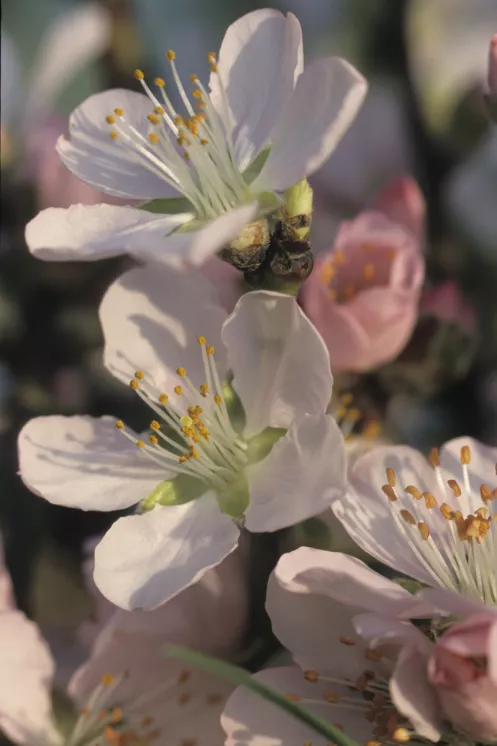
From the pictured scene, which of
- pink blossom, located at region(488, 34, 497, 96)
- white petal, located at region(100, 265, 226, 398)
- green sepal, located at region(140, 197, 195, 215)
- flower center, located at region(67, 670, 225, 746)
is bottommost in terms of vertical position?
flower center, located at region(67, 670, 225, 746)

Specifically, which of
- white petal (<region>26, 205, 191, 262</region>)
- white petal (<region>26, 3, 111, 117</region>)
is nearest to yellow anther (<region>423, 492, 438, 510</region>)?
white petal (<region>26, 205, 191, 262</region>)

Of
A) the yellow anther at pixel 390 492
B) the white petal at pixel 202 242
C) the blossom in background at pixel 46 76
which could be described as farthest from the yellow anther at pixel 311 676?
the blossom in background at pixel 46 76

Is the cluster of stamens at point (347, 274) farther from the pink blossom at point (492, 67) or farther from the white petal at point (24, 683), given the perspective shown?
the white petal at point (24, 683)

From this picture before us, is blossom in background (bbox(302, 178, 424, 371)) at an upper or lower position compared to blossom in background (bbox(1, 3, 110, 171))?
lower

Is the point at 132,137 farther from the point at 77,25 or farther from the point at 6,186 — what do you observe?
the point at 77,25

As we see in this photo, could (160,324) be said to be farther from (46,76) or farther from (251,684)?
(46,76)

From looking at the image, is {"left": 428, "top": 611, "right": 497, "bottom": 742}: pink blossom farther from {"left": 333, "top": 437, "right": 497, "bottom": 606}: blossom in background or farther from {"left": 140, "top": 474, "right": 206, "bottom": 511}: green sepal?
{"left": 140, "top": 474, "right": 206, "bottom": 511}: green sepal

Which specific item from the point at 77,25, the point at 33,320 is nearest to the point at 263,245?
the point at 33,320
